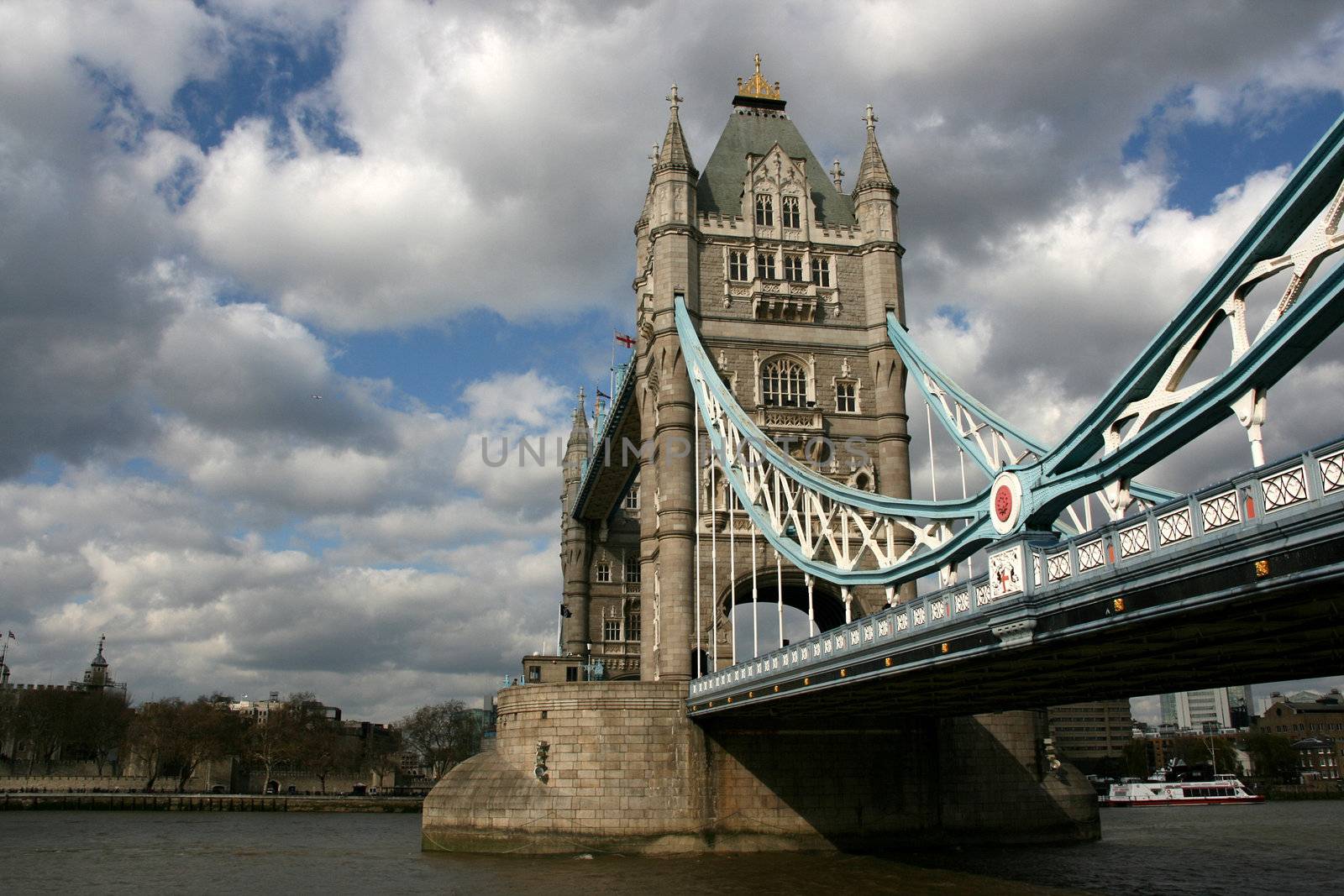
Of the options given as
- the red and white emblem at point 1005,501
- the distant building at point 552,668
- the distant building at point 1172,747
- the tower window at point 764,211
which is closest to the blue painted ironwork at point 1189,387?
the red and white emblem at point 1005,501

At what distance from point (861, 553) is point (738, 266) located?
17671mm

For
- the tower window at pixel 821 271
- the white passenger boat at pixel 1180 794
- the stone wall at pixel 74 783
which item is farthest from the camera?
the stone wall at pixel 74 783

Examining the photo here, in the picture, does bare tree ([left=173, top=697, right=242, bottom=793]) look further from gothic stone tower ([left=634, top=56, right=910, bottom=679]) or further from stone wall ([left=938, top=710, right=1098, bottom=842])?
stone wall ([left=938, top=710, right=1098, bottom=842])

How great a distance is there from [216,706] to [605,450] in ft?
193

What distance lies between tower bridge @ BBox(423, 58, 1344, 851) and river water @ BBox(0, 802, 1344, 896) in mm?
1896

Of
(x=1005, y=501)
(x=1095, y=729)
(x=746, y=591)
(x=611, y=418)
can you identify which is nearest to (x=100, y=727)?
(x=611, y=418)

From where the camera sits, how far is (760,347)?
37562 mm

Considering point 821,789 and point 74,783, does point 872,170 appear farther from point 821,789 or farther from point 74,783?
point 74,783

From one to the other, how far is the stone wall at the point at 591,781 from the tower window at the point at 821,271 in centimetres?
1497

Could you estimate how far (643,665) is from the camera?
37.1 metres

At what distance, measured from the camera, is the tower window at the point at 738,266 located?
38531mm

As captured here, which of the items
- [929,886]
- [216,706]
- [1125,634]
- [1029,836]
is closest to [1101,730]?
[216,706]

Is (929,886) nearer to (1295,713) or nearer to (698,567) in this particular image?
(698,567)

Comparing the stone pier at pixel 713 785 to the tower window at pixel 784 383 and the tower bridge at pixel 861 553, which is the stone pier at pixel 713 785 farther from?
the tower window at pixel 784 383
